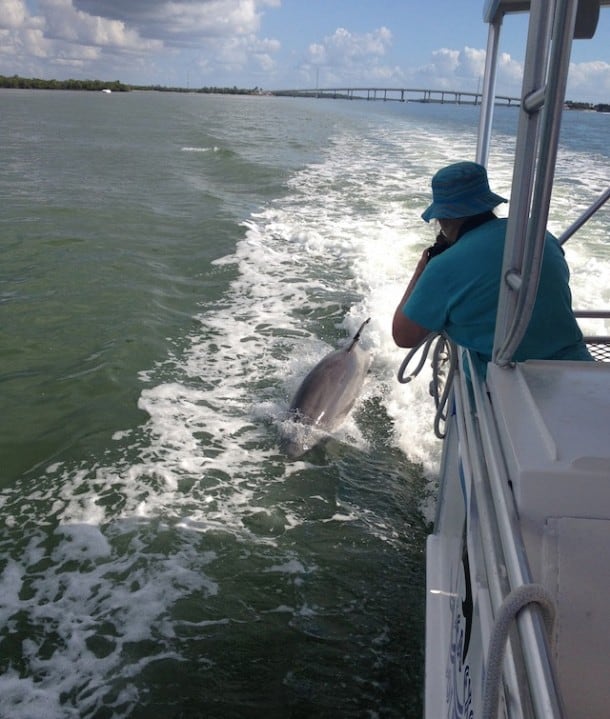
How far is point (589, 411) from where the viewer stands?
1829 mm

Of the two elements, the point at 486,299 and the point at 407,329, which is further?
the point at 407,329

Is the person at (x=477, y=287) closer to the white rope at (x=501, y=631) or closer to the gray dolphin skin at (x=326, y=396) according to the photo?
the white rope at (x=501, y=631)

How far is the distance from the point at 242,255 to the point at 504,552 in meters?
9.33

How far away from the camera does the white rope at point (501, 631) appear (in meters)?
1.11

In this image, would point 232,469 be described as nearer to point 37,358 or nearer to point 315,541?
point 315,541

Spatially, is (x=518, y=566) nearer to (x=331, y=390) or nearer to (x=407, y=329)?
(x=407, y=329)

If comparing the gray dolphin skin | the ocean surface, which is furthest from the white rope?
the gray dolphin skin

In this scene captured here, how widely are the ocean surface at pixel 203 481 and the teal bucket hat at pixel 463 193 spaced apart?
83.7 inches

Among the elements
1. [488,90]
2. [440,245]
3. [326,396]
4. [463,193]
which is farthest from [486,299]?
[326,396]

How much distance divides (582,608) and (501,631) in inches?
19.3

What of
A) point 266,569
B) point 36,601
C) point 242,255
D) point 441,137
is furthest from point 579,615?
point 441,137

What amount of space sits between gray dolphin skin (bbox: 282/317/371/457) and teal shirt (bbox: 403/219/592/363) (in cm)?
259

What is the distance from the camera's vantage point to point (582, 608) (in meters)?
1.50

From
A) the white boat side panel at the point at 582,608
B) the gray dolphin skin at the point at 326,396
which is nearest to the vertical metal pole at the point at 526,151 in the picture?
the white boat side panel at the point at 582,608
